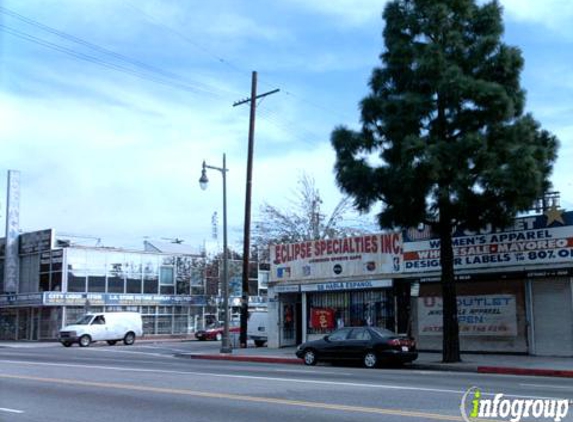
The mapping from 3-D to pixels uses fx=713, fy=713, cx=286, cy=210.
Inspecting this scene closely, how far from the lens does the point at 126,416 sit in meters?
10.9

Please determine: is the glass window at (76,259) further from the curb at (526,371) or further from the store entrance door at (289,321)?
the curb at (526,371)

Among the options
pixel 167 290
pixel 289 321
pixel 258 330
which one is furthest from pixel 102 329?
pixel 167 290

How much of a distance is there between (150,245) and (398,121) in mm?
44211

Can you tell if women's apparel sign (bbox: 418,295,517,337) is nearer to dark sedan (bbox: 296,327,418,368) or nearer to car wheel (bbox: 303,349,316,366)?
dark sedan (bbox: 296,327,418,368)

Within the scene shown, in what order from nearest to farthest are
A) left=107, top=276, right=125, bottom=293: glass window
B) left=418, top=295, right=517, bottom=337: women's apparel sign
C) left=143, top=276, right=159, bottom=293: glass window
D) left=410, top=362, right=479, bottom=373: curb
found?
left=410, top=362, right=479, bottom=373: curb
left=418, top=295, right=517, bottom=337: women's apparel sign
left=107, top=276, right=125, bottom=293: glass window
left=143, top=276, right=159, bottom=293: glass window

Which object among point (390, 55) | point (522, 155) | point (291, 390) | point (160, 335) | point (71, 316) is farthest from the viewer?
point (160, 335)

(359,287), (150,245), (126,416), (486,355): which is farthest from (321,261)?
(150,245)

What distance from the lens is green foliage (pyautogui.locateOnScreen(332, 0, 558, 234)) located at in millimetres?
21844

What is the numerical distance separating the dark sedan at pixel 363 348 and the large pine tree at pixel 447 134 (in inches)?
69.5

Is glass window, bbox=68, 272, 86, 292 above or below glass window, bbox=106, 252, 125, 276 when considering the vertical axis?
below

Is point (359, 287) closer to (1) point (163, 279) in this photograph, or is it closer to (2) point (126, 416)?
(2) point (126, 416)

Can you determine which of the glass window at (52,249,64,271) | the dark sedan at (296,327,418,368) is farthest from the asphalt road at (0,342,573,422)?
the glass window at (52,249,64,271)

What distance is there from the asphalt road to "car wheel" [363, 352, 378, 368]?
3217 millimetres

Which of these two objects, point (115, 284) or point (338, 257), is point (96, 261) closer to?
point (115, 284)
